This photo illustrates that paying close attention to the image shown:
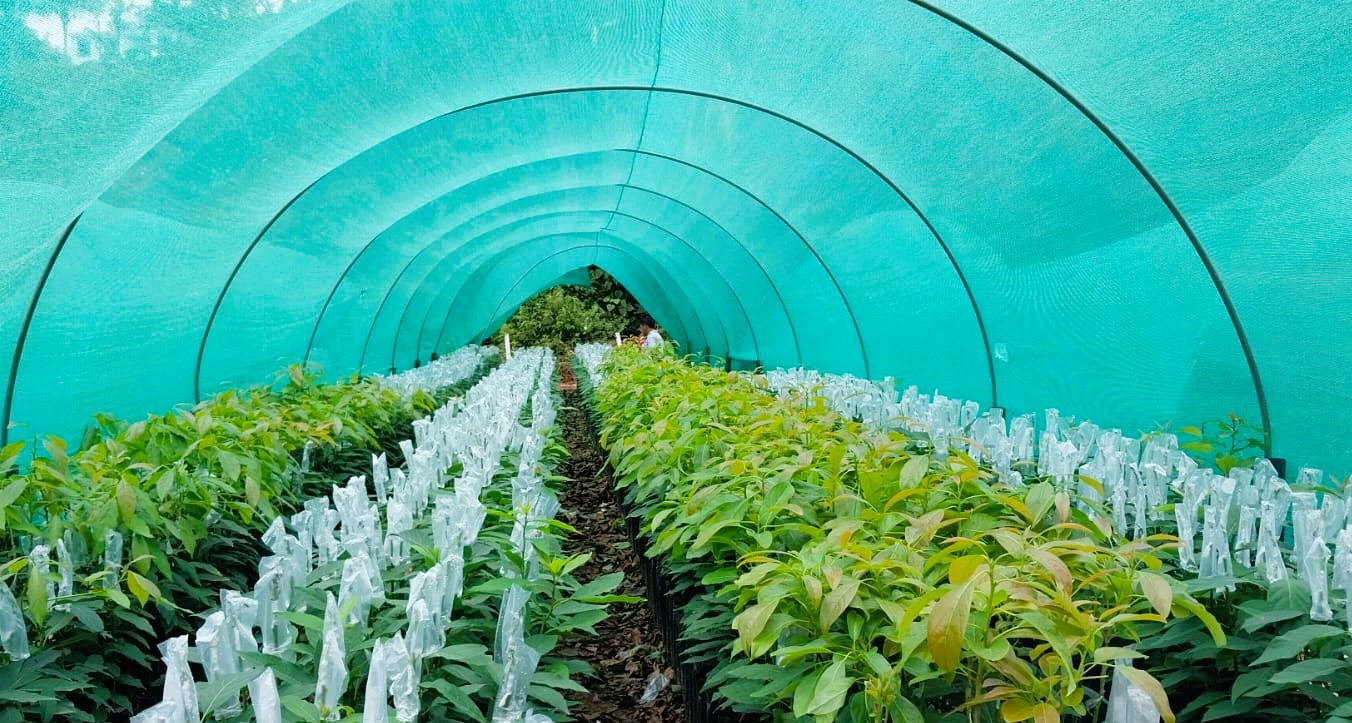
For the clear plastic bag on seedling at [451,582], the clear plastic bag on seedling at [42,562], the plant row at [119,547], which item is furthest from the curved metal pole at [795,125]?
the clear plastic bag on seedling at [451,582]

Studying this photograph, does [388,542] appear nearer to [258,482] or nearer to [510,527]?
[510,527]

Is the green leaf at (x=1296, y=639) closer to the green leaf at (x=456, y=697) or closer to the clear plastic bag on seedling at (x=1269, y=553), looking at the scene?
the clear plastic bag on seedling at (x=1269, y=553)

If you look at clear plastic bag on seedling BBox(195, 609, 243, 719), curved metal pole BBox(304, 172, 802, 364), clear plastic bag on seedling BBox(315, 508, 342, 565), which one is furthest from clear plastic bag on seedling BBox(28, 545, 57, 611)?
curved metal pole BBox(304, 172, 802, 364)

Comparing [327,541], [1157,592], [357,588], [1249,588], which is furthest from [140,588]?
[1249,588]

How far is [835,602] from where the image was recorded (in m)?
1.80

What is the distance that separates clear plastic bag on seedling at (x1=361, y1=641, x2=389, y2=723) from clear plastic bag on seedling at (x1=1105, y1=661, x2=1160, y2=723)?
117 cm

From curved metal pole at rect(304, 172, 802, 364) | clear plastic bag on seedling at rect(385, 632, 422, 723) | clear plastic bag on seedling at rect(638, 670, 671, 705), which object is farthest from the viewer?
curved metal pole at rect(304, 172, 802, 364)

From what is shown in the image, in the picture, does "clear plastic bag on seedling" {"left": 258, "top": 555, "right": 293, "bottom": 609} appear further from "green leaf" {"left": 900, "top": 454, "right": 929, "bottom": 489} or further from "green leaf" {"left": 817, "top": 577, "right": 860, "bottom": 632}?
"green leaf" {"left": 900, "top": 454, "right": 929, "bottom": 489}

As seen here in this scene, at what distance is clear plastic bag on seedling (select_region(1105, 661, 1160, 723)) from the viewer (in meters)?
1.44

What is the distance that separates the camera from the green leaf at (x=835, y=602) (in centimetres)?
178

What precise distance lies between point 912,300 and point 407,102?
15.2 ft

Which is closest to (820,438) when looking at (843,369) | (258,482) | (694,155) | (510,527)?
(510,527)

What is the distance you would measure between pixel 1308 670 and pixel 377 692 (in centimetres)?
165

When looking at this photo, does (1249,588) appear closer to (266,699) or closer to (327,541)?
(266,699)
